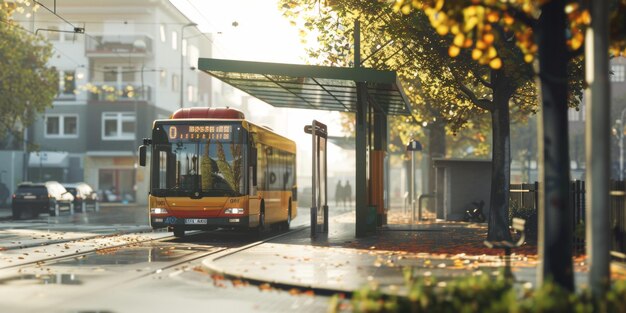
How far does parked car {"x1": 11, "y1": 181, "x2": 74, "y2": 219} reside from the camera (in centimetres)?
4381

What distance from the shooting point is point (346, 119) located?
5650cm

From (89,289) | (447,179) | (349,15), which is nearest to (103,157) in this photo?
(447,179)

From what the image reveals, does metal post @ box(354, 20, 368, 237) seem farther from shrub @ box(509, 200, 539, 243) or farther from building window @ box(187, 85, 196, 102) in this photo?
building window @ box(187, 85, 196, 102)

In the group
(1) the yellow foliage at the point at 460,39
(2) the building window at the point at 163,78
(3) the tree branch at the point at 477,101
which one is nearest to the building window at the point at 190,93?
(2) the building window at the point at 163,78

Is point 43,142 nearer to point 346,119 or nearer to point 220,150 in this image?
point 346,119

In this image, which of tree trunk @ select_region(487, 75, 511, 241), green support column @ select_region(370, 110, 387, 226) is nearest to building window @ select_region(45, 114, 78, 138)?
green support column @ select_region(370, 110, 387, 226)

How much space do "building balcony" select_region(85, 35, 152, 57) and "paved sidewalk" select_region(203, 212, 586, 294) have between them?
49280 mm

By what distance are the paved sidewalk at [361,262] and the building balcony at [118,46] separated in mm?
49280

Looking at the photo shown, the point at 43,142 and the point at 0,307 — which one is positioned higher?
the point at 43,142

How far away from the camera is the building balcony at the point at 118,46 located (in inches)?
2849

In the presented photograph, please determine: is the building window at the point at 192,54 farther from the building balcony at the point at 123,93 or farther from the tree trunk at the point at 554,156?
the tree trunk at the point at 554,156

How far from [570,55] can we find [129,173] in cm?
6513

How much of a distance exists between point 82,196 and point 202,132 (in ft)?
105

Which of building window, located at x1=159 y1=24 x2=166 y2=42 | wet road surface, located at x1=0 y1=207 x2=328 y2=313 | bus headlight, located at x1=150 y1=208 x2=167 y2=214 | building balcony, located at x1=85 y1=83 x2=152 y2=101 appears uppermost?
building window, located at x1=159 y1=24 x2=166 y2=42
